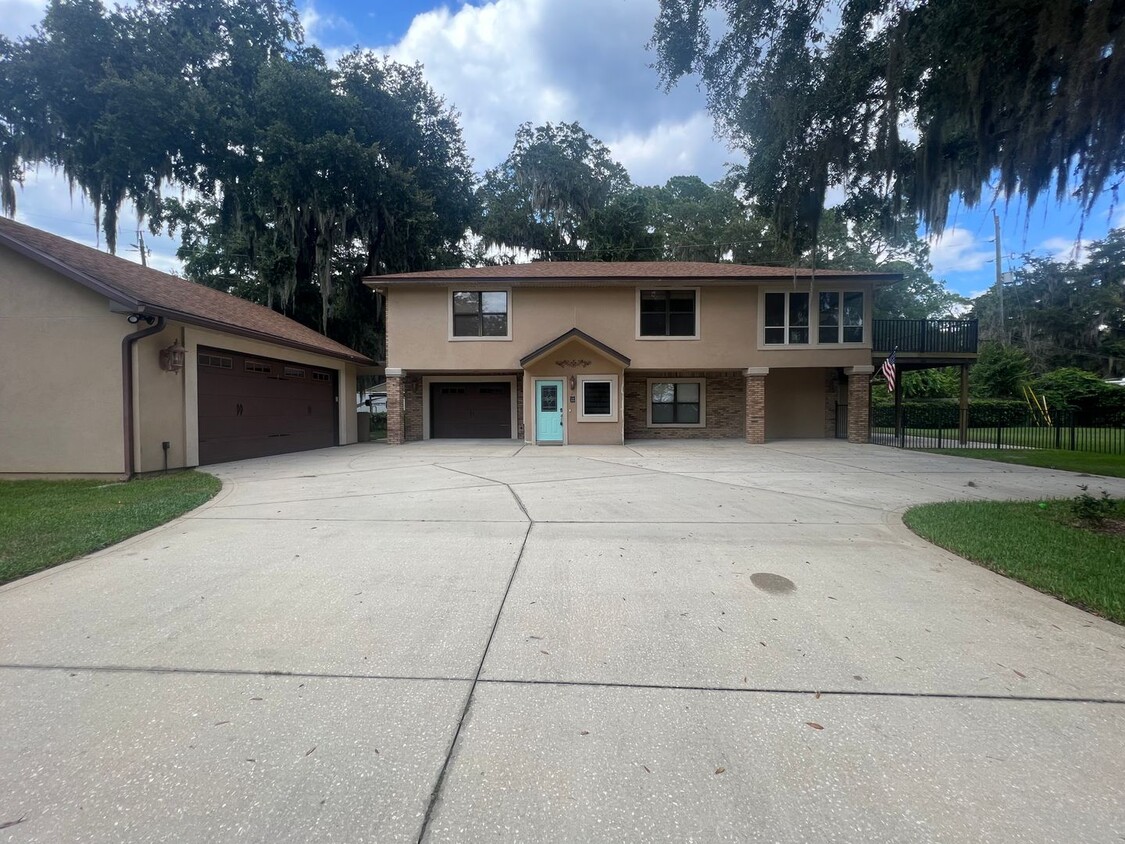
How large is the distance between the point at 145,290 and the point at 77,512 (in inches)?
255

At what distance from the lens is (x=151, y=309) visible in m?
9.87

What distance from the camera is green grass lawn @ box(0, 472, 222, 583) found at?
502cm

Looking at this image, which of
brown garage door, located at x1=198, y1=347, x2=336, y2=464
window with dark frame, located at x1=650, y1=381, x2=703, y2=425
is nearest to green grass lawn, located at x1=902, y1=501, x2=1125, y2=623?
window with dark frame, located at x1=650, y1=381, x2=703, y2=425

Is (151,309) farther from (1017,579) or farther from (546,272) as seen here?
(1017,579)

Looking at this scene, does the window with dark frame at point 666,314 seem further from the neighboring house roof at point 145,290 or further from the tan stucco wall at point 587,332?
the neighboring house roof at point 145,290

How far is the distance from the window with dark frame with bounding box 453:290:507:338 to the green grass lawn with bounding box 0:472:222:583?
8841 mm

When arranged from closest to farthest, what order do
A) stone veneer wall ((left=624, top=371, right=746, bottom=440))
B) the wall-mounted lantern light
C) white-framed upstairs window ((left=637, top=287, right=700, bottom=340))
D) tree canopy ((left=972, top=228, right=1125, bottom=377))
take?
the wall-mounted lantern light
white-framed upstairs window ((left=637, top=287, right=700, bottom=340))
stone veneer wall ((left=624, top=371, right=746, bottom=440))
tree canopy ((left=972, top=228, right=1125, bottom=377))

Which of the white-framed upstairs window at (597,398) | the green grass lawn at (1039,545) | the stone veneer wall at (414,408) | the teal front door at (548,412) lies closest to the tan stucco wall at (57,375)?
the stone veneer wall at (414,408)

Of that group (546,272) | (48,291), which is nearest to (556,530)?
(48,291)

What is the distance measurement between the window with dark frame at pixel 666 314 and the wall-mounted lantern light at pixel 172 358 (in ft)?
40.2

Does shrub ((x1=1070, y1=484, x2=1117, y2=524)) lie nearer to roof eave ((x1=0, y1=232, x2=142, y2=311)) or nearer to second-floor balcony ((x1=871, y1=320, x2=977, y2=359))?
second-floor balcony ((x1=871, y1=320, x2=977, y2=359))

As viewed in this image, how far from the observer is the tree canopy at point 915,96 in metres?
5.92

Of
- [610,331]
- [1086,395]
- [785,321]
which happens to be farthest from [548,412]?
[1086,395]

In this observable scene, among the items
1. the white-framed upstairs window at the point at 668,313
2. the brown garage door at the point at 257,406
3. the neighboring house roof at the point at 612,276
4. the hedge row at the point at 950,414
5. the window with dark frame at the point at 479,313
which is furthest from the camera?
the hedge row at the point at 950,414
